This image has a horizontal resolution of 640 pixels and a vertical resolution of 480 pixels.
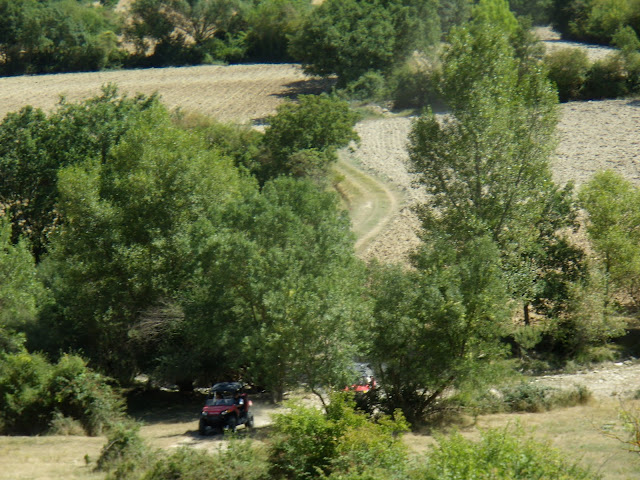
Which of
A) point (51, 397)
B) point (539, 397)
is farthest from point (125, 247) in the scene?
point (539, 397)

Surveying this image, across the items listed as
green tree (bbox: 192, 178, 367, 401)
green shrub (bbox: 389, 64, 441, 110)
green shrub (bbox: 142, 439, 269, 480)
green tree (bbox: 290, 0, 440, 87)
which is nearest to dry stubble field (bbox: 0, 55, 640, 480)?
green tree (bbox: 192, 178, 367, 401)

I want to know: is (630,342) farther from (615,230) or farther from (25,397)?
(25,397)

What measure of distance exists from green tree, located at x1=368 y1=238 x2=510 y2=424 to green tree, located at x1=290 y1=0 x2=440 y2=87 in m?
55.4

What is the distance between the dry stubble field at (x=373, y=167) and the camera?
22719 mm

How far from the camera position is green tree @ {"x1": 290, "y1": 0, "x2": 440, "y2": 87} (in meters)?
79.5

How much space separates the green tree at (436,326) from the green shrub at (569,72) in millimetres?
50691

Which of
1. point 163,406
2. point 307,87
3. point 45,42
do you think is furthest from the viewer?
point 45,42

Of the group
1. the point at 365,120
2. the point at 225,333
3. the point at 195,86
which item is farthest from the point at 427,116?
the point at 195,86

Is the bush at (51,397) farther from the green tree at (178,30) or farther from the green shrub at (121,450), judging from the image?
the green tree at (178,30)

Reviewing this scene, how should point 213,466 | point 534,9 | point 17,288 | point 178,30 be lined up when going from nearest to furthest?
point 213,466 < point 17,288 < point 178,30 < point 534,9

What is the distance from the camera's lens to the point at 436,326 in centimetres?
2669

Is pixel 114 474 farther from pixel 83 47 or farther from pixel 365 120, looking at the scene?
pixel 83 47

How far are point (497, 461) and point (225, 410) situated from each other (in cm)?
1262

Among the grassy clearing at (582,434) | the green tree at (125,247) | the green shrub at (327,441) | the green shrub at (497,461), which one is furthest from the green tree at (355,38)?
the green shrub at (497,461)
